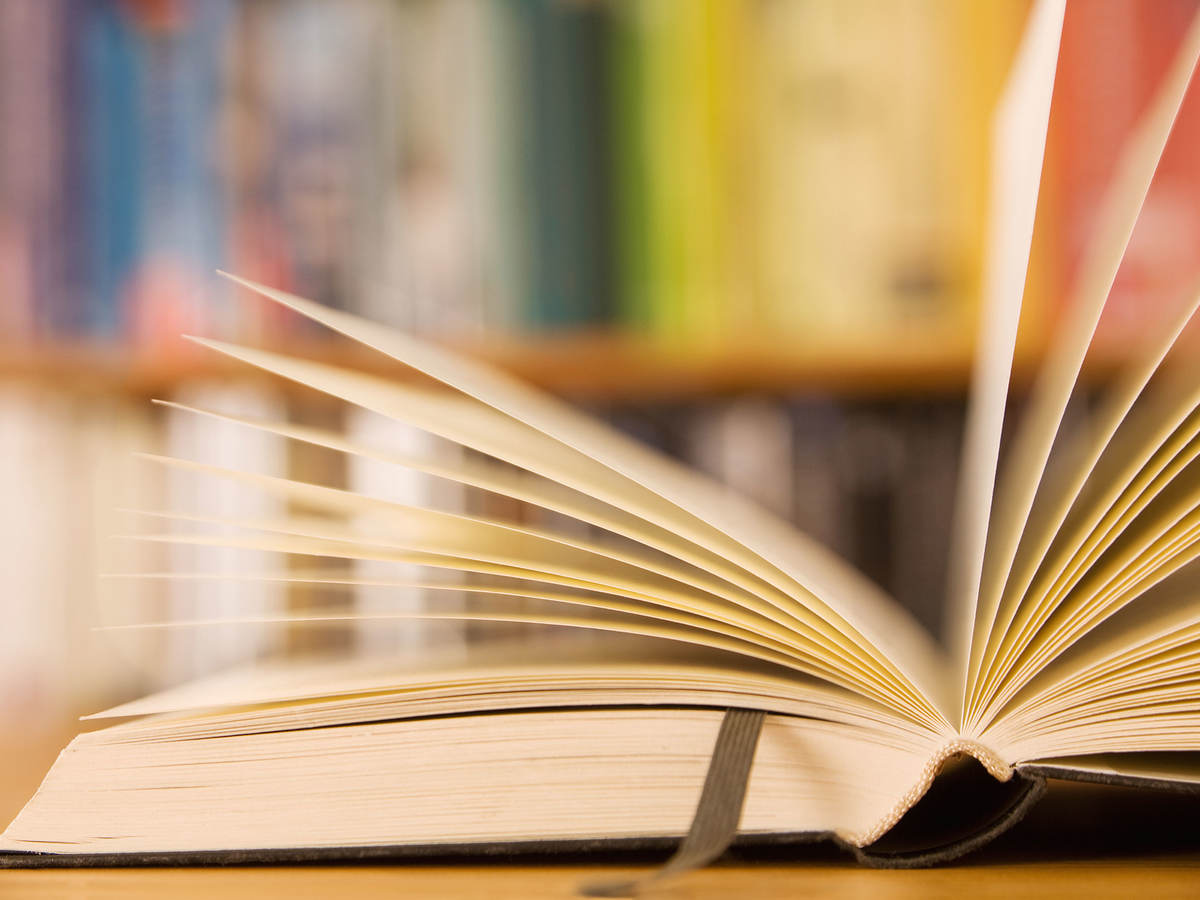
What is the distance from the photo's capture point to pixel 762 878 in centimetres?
33

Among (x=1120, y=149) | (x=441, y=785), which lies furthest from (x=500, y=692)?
(x=1120, y=149)

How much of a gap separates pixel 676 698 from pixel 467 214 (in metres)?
0.66

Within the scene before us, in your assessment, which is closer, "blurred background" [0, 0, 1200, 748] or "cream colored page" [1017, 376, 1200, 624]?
"cream colored page" [1017, 376, 1200, 624]

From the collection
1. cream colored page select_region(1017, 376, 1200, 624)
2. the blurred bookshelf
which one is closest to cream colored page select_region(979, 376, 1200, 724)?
cream colored page select_region(1017, 376, 1200, 624)

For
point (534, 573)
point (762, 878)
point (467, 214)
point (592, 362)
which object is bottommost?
point (762, 878)

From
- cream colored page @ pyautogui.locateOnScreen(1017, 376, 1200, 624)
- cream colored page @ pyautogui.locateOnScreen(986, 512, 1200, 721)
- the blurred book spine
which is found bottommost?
cream colored page @ pyautogui.locateOnScreen(986, 512, 1200, 721)

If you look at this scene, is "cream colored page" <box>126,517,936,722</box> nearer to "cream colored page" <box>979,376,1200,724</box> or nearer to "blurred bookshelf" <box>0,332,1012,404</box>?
"cream colored page" <box>979,376,1200,724</box>

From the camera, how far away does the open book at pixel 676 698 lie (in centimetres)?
32

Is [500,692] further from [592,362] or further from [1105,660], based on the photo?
[592,362]

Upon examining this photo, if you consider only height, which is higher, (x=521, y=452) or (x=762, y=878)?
(x=521, y=452)

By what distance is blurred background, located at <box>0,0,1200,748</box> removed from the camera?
0.89 m

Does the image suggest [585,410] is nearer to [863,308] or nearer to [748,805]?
[863,308]

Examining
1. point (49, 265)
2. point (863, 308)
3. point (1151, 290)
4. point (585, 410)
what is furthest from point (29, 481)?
point (1151, 290)

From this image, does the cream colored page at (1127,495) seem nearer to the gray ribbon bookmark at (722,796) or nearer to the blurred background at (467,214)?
the gray ribbon bookmark at (722,796)
